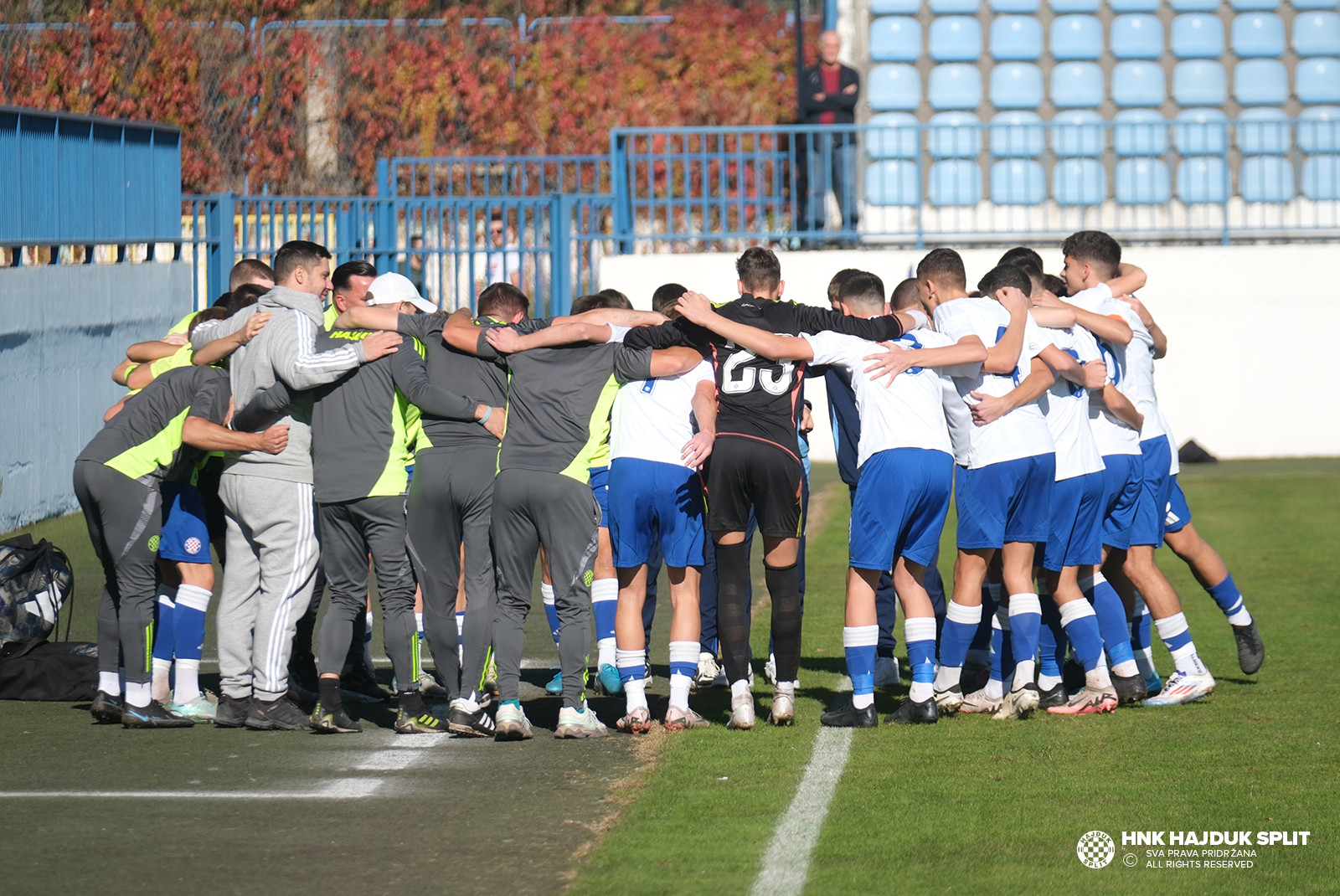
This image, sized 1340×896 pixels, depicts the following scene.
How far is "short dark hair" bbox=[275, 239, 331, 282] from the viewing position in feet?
22.7

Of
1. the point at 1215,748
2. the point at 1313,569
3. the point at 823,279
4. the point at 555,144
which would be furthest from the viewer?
the point at 555,144

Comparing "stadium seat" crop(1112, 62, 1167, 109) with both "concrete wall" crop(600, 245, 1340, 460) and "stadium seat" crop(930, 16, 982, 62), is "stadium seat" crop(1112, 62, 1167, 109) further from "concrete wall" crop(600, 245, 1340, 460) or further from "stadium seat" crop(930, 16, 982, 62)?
"concrete wall" crop(600, 245, 1340, 460)

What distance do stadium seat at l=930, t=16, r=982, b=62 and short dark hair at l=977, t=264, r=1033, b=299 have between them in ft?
46.8

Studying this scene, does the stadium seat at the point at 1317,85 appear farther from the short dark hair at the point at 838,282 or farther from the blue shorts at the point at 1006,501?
the blue shorts at the point at 1006,501

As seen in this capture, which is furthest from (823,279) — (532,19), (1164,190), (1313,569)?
(532,19)

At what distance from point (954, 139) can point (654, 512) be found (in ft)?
41.0

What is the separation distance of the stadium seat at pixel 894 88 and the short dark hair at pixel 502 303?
14245 millimetres

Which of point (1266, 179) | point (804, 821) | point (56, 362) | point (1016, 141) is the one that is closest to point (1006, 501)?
point (804, 821)

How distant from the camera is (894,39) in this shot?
20516 millimetres

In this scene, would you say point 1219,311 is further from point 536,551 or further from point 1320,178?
point 536,551

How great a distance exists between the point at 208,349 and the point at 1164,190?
15337mm

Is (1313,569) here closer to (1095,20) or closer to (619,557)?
(619,557)

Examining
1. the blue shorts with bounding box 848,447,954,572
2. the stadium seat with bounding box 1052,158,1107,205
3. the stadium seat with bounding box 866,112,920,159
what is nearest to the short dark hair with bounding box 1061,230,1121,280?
the blue shorts with bounding box 848,447,954,572

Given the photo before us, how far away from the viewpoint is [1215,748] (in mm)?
6352
